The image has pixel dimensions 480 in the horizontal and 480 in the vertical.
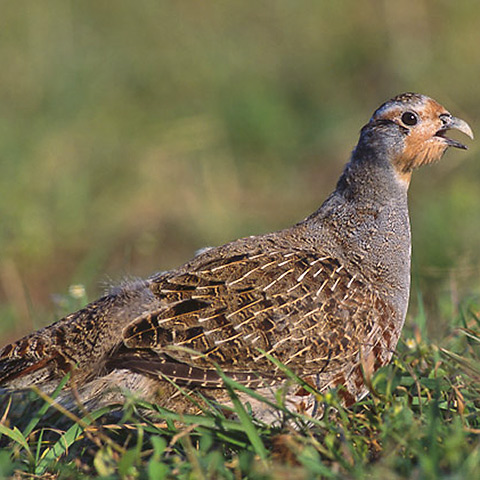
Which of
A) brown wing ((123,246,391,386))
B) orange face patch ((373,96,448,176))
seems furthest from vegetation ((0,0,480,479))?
orange face patch ((373,96,448,176))

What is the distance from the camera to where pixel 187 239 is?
782cm

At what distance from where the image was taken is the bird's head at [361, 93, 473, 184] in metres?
4.29

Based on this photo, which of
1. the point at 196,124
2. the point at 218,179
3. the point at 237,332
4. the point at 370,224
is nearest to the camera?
the point at 237,332

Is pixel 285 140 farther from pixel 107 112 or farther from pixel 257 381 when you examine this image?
pixel 257 381

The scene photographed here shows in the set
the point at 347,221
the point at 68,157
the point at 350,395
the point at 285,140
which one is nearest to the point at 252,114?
the point at 285,140

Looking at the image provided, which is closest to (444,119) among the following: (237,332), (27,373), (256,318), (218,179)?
(256,318)

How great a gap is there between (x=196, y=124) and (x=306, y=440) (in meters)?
6.71

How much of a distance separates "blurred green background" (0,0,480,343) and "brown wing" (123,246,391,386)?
1149 millimetres

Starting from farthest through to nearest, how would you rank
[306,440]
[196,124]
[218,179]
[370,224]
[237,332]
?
[196,124] → [218,179] → [370,224] → [237,332] → [306,440]

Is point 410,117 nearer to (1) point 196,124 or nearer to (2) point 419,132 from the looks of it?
(2) point 419,132

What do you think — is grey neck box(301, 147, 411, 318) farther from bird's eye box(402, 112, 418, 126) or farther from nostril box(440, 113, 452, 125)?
nostril box(440, 113, 452, 125)

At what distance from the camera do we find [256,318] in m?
3.71

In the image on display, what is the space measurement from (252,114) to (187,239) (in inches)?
98.3

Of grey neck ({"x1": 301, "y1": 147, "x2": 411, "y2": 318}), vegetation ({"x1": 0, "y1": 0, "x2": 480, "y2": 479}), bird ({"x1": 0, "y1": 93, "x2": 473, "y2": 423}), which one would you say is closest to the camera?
vegetation ({"x1": 0, "y1": 0, "x2": 480, "y2": 479})
